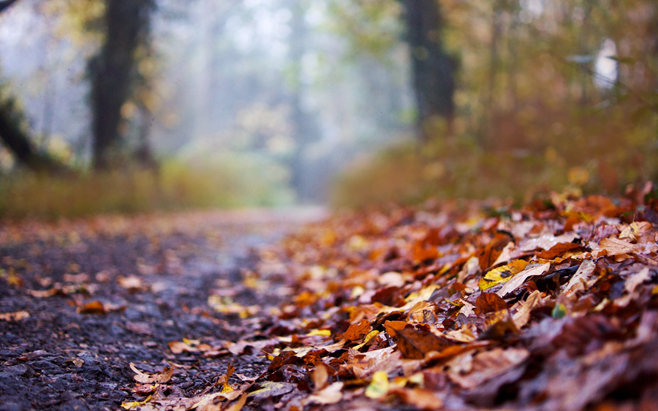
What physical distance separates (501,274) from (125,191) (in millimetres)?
8256

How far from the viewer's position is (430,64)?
6.70 m

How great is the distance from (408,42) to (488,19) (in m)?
1.72

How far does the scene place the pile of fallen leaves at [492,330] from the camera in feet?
2.38

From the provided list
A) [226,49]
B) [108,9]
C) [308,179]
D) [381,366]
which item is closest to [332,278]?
[381,366]

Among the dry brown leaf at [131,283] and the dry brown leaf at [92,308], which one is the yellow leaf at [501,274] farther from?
the dry brown leaf at [131,283]

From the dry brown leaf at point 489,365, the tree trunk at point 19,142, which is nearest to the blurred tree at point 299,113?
the tree trunk at point 19,142

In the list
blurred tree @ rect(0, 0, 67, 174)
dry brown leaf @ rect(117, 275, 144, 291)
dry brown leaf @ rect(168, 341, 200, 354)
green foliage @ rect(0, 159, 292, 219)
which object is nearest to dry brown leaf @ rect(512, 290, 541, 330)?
dry brown leaf @ rect(168, 341, 200, 354)

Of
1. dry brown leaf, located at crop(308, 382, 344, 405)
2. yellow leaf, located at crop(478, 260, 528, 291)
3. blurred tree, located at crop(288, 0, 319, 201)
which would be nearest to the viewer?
dry brown leaf, located at crop(308, 382, 344, 405)

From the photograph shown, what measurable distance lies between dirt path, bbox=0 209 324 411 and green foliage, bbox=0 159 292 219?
8.54 ft

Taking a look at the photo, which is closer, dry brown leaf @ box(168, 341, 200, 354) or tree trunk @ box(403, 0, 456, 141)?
dry brown leaf @ box(168, 341, 200, 354)

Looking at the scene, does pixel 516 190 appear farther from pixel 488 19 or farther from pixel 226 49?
pixel 226 49

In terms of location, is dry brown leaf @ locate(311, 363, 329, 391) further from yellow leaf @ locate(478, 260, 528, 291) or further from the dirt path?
yellow leaf @ locate(478, 260, 528, 291)

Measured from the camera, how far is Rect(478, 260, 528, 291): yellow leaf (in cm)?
132

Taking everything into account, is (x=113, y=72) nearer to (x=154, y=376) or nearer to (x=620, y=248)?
(x=154, y=376)
